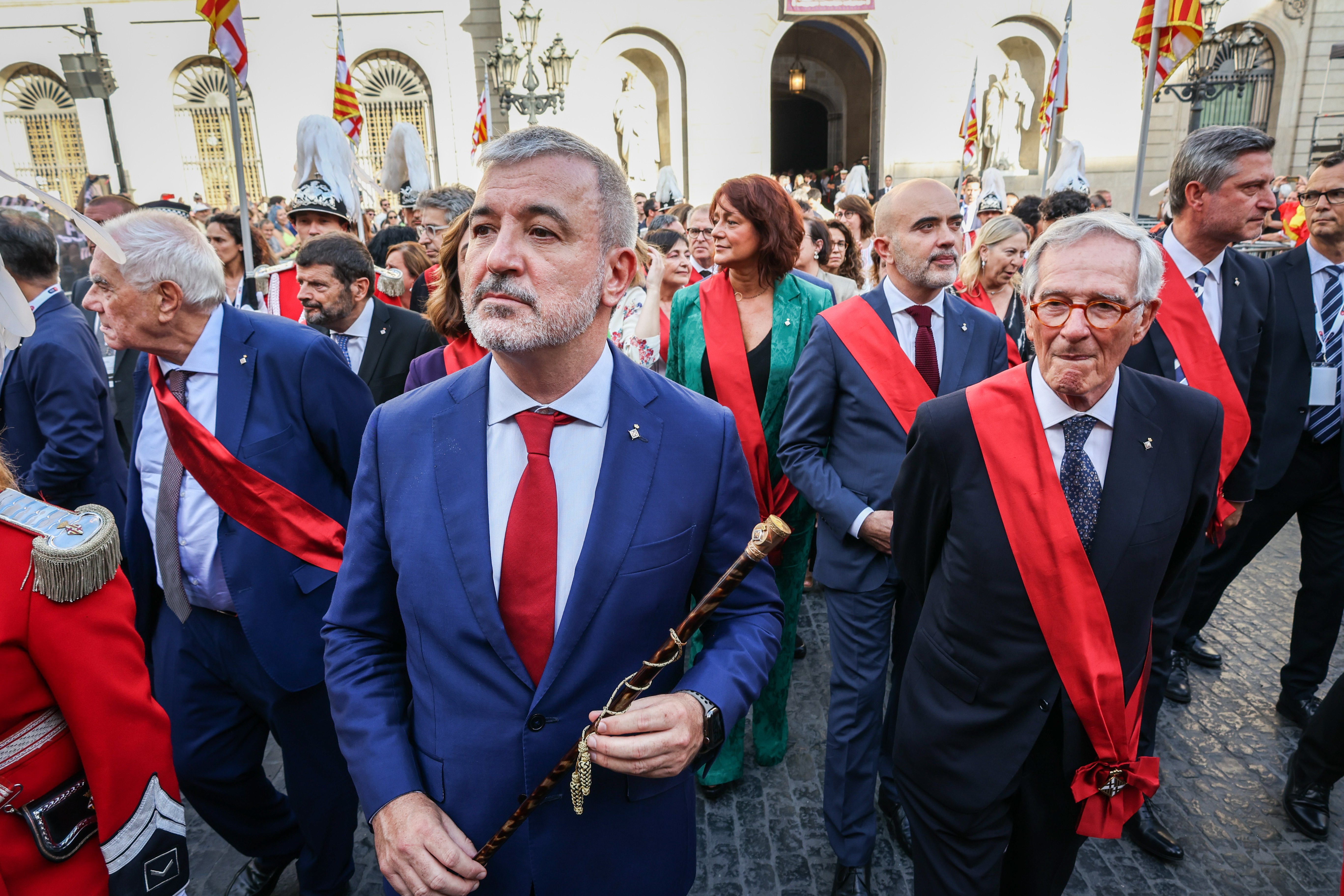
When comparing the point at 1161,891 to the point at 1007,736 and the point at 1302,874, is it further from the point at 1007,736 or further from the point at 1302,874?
the point at 1007,736

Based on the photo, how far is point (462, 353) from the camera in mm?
3307

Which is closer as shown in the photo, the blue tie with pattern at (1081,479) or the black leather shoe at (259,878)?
the blue tie with pattern at (1081,479)

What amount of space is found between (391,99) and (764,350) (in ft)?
74.1

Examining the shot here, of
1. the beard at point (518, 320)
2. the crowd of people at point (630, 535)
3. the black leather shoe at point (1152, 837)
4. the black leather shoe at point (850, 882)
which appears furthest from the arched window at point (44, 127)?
the black leather shoe at point (1152, 837)

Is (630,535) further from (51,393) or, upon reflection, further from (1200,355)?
(51,393)

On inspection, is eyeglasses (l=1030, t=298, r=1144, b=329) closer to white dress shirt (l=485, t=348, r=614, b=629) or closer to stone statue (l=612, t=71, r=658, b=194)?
white dress shirt (l=485, t=348, r=614, b=629)

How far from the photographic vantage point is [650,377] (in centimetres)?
177

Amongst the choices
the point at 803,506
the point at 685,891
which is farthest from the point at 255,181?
the point at 685,891

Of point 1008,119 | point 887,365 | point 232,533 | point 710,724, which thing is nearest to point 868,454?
point 887,365

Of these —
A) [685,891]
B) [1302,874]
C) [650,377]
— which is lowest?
[1302,874]

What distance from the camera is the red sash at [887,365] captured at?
108 inches

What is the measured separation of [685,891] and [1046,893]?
40.2 inches

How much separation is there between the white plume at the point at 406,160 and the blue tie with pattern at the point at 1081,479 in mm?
8510

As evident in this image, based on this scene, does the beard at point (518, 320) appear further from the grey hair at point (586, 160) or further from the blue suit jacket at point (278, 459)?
the blue suit jacket at point (278, 459)
